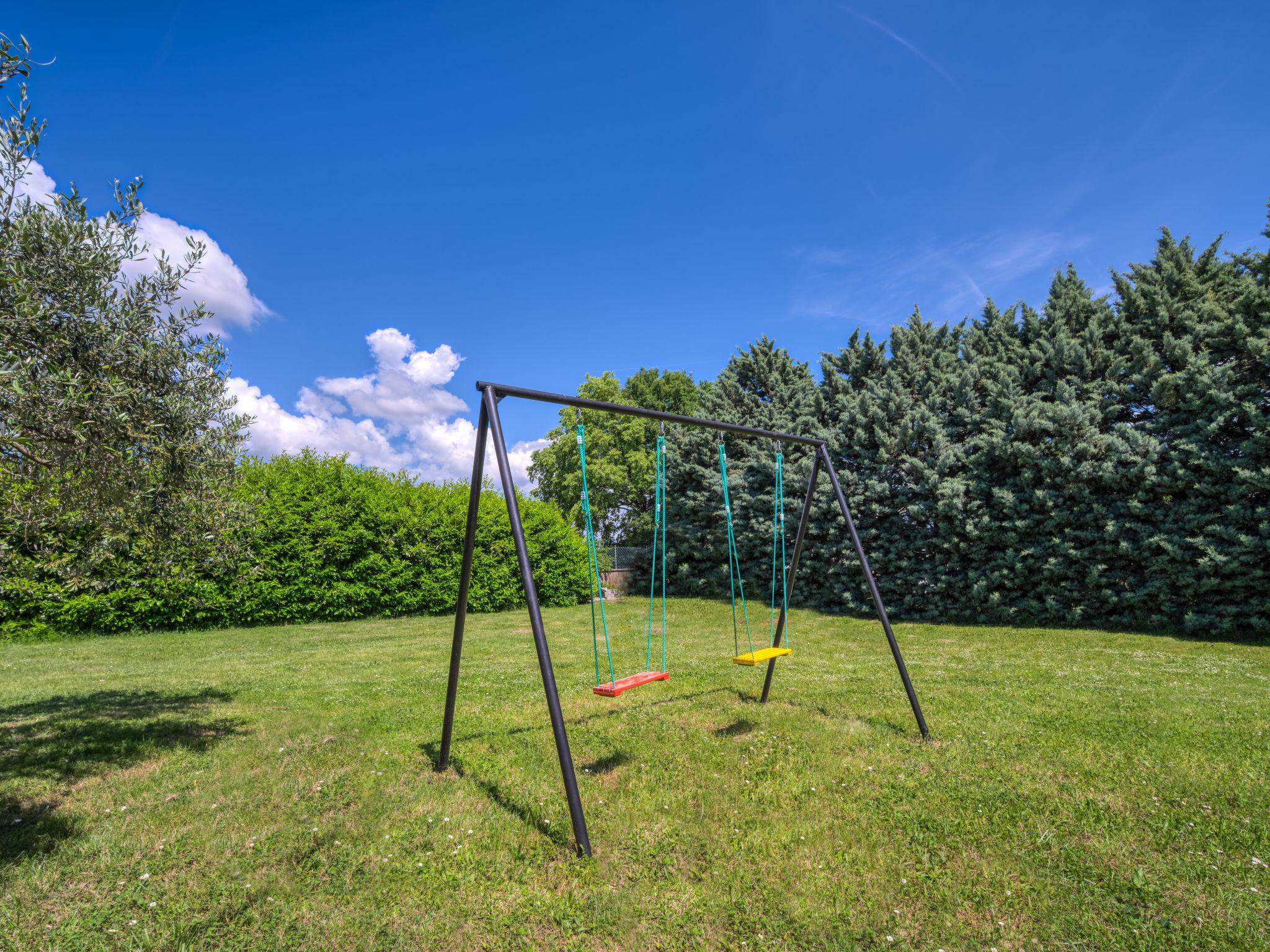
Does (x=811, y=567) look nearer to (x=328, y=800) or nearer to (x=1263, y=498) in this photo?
(x=1263, y=498)

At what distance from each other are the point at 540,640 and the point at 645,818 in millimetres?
1558

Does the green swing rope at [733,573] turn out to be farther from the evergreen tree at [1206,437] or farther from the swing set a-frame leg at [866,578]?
the evergreen tree at [1206,437]

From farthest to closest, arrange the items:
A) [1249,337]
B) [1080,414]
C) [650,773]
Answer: [1080,414]
[1249,337]
[650,773]

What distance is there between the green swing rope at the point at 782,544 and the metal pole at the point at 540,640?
3.06m

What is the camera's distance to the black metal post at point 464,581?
16.0 feet

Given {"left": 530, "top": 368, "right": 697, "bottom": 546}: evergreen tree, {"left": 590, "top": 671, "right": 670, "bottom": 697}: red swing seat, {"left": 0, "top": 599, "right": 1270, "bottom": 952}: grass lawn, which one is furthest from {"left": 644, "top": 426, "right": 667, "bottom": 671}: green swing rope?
{"left": 530, "top": 368, "right": 697, "bottom": 546}: evergreen tree

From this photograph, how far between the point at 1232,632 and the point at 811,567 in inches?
343

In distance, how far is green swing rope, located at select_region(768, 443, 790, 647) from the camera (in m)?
6.93

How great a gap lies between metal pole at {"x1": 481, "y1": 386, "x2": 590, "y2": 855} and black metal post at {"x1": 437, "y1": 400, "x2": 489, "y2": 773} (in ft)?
0.81

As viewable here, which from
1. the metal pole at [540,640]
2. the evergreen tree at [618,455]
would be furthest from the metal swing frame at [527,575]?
the evergreen tree at [618,455]

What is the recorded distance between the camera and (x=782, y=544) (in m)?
13.3

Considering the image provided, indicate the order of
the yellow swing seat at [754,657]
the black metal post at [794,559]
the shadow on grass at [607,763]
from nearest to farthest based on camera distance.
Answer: the shadow on grass at [607,763]
the yellow swing seat at [754,657]
the black metal post at [794,559]

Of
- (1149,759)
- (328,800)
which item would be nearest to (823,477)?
(1149,759)

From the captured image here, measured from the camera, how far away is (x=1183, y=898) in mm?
3436
